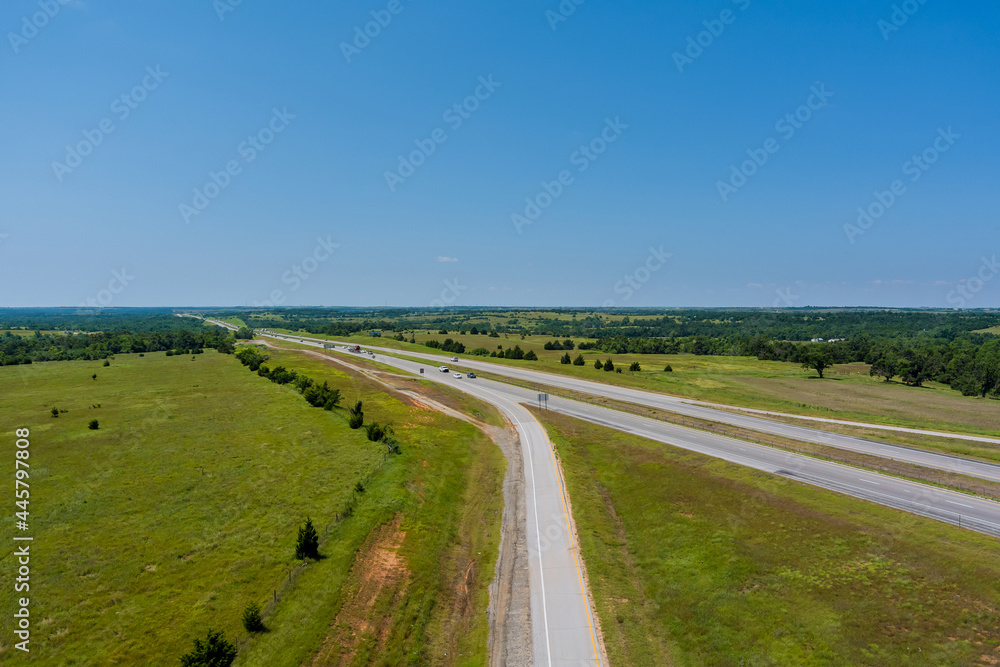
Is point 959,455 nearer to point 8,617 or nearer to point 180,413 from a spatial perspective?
point 8,617

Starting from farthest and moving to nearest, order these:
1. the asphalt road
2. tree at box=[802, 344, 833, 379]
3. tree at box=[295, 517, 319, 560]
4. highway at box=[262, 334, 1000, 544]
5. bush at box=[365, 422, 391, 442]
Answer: tree at box=[802, 344, 833, 379] → bush at box=[365, 422, 391, 442] → highway at box=[262, 334, 1000, 544] → tree at box=[295, 517, 319, 560] → the asphalt road

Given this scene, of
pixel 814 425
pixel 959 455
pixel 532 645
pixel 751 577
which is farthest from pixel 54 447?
pixel 959 455

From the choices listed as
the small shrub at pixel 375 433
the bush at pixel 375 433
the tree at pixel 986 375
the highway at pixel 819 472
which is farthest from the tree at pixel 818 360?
the small shrub at pixel 375 433

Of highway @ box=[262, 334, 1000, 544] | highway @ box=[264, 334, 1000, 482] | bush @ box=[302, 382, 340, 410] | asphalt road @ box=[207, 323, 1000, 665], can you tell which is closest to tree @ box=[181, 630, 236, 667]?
asphalt road @ box=[207, 323, 1000, 665]

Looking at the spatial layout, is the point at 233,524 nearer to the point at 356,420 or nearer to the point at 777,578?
the point at 356,420

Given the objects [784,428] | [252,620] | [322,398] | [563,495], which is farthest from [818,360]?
[252,620]

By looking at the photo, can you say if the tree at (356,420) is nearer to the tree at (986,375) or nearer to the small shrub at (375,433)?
the small shrub at (375,433)

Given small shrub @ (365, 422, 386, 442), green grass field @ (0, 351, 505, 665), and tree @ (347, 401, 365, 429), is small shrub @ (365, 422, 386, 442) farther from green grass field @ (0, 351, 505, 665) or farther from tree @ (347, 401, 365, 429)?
tree @ (347, 401, 365, 429)
